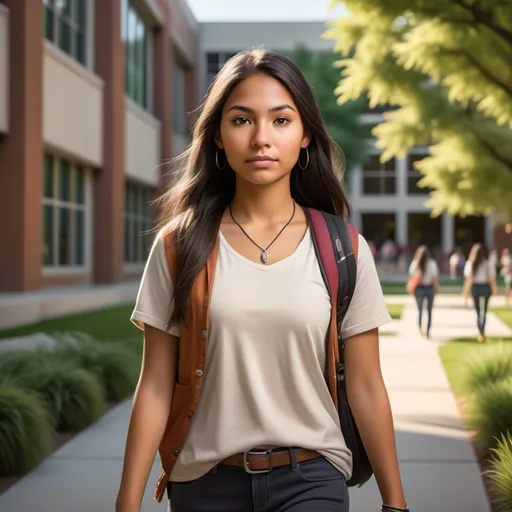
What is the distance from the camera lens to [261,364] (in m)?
2.57

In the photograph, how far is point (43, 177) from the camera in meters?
24.5

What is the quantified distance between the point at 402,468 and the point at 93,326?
13.0 metres

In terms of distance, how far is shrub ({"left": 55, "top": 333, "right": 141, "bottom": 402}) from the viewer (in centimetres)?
1006

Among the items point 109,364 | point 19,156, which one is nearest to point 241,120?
point 109,364

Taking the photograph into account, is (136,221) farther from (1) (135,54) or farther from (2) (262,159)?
(2) (262,159)

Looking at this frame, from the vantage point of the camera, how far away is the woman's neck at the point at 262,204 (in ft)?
9.14

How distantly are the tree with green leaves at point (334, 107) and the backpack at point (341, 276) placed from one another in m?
44.8

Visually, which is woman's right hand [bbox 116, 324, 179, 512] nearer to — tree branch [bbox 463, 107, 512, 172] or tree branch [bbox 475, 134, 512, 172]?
tree branch [bbox 463, 107, 512, 172]

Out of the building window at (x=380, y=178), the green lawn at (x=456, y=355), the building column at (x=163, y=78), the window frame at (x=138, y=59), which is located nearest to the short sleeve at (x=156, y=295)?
the green lawn at (x=456, y=355)

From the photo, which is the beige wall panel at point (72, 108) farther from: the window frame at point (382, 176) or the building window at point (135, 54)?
the window frame at point (382, 176)

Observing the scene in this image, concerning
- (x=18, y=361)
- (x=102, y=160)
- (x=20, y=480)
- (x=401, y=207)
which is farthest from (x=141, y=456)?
(x=401, y=207)

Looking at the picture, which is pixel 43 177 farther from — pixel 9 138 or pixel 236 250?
pixel 236 250

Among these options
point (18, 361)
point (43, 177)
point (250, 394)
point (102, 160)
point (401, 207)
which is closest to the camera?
point (250, 394)

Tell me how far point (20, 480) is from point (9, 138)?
15736mm
